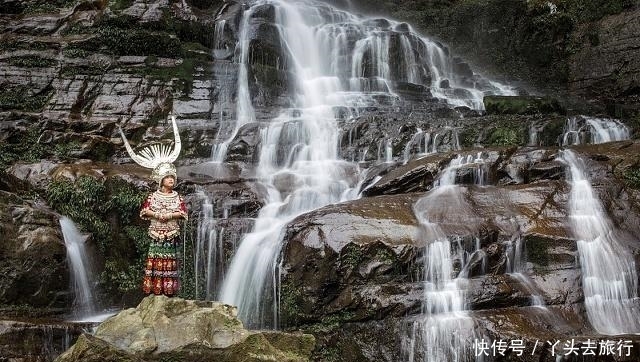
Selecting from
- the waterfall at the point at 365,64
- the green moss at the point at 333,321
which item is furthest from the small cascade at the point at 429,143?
the green moss at the point at 333,321

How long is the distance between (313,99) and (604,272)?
11.3 meters

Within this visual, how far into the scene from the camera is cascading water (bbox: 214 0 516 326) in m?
9.08

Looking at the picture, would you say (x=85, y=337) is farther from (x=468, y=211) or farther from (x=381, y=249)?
(x=468, y=211)

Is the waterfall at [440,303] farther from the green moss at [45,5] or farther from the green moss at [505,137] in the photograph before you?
the green moss at [45,5]

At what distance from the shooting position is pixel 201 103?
1587cm

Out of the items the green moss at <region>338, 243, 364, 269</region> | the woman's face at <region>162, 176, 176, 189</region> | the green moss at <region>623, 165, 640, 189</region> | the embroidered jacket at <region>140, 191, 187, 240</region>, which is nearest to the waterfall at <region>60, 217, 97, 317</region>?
the embroidered jacket at <region>140, 191, 187, 240</region>

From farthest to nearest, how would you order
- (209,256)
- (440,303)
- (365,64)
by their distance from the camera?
(365,64), (209,256), (440,303)

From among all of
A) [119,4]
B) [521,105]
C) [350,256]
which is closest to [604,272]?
[350,256]

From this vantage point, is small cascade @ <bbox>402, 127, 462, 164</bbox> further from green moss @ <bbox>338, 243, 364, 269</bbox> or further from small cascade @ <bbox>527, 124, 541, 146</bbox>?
green moss @ <bbox>338, 243, 364, 269</bbox>

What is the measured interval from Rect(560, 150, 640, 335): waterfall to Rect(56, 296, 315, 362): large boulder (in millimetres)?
4381

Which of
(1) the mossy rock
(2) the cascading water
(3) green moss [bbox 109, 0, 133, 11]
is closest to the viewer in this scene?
(2) the cascading water

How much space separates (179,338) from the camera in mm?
5590

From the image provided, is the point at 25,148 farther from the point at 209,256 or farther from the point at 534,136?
the point at 534,136

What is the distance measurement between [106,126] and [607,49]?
16.4 metres
